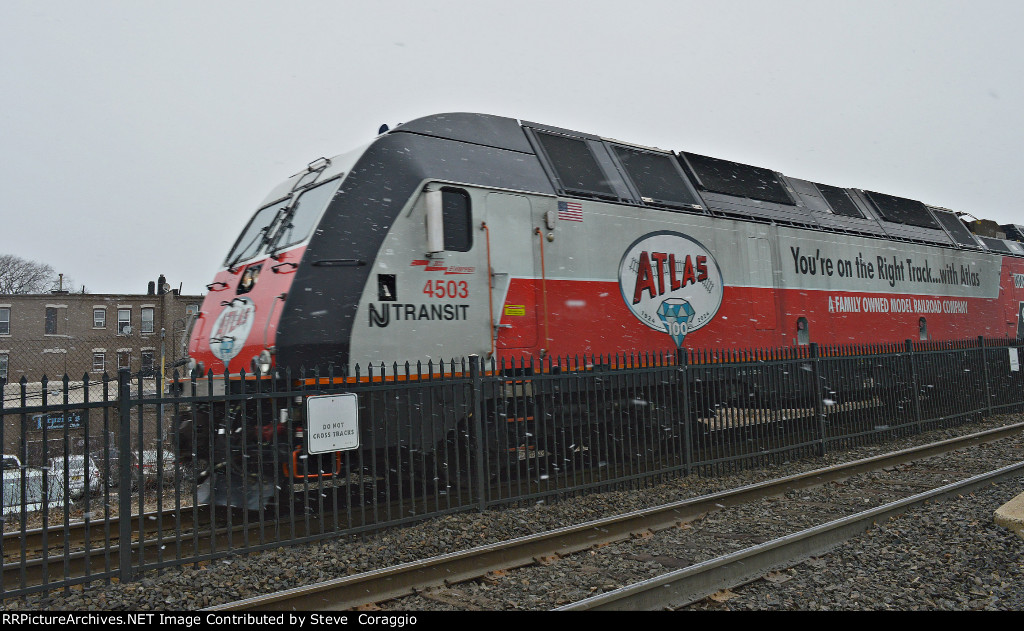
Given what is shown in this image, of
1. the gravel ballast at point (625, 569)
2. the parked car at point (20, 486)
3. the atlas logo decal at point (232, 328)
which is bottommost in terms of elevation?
the gravel ballast at point (625, 569)

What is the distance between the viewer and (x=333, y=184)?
6.73 meters

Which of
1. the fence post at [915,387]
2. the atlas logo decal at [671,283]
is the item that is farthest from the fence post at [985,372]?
the atlas logo decal at [671,283]

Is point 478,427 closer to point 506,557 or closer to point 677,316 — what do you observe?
point 506,557

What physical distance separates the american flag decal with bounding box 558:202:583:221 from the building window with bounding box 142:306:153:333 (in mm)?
32499

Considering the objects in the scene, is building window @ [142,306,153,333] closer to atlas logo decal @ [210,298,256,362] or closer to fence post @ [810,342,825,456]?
atlas logo decal @ [210,298,256,362]

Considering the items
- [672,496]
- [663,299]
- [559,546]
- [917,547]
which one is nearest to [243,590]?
[559,546]

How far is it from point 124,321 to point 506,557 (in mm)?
34821

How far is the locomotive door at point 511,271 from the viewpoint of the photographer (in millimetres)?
7055

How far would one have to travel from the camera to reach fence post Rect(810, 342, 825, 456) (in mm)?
9477

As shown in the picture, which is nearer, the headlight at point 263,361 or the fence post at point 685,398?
the headlight at point 263,361

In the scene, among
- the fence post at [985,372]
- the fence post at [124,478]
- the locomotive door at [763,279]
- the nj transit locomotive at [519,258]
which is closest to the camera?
the fence post at [124,478]

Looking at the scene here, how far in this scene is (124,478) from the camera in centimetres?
464

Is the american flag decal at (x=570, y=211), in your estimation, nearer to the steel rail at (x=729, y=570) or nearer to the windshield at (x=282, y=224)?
the windshield at (x=282, y=224)

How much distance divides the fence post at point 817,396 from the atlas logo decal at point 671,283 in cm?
164
